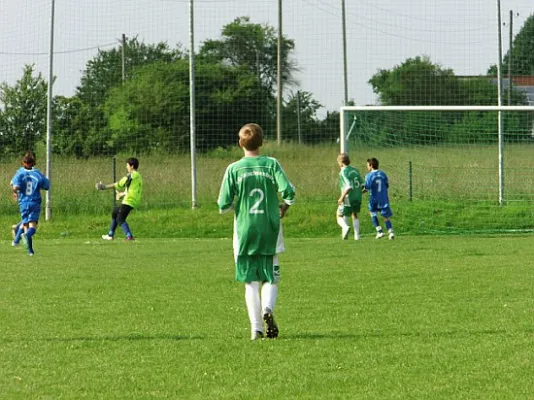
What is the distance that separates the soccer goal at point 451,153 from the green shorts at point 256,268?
633 inches

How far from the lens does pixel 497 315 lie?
10.3 metres

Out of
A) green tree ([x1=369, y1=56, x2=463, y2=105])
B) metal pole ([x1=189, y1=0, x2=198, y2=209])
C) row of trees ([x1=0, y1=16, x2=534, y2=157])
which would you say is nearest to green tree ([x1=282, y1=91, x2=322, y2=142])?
row of trees ([x1=0, y1=16, x2=534, y2=157])

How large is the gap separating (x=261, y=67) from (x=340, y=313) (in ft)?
71.8

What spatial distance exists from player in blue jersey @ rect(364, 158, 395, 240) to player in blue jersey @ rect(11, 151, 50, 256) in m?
7.05

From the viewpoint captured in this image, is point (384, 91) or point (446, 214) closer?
point (446, 214)

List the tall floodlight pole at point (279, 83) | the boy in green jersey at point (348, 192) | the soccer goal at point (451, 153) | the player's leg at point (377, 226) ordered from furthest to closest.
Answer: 1. the tall floodlight pole at point (279, 83)
2. the soccer goal at point (451, 153)
3. the player's leg at point (377, 226)
4. the boy in green jersey at point (348, 192)

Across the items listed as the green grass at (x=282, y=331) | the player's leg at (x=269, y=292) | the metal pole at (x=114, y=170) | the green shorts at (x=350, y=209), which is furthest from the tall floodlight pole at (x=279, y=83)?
the player's leg at (x=269, y=292)

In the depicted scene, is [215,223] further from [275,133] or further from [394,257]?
[394,257]

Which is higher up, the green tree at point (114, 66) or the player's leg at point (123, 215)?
the green tree at point (114, 66)

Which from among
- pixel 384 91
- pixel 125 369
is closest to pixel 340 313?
pixel 125 369

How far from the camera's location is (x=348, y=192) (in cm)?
2269

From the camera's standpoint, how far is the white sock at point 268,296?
9041 millimetres

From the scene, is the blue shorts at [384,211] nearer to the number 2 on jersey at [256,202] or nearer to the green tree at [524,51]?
the green tree at [524,51]

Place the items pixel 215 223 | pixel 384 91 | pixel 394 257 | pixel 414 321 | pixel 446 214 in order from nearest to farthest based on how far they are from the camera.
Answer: pixel 414 321 → pixel 394 257 → pixel 446 214 → pixel 215 223 → pixel 384 91
